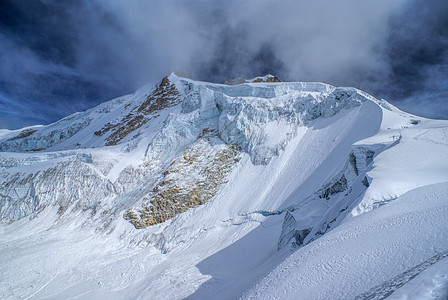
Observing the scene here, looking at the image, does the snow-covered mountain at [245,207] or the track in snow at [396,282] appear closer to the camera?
the track in snow at [396,282]

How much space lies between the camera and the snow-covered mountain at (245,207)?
3891 mm

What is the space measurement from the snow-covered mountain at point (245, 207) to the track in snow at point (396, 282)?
3 centimetres

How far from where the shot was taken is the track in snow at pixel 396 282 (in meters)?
2.38

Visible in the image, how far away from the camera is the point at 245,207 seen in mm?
19844

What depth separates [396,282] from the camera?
252 centimetres

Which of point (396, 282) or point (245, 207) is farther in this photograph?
point (245, 207)

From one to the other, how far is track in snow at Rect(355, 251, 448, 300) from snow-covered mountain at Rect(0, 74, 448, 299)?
0.10 feet

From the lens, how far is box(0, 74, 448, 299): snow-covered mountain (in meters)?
3.89

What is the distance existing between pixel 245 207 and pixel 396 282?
58.2ft

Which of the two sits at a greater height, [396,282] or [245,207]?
[245,207]

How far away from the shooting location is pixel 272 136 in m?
25.7

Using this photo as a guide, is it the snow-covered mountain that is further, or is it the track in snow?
the snow-covered mountain

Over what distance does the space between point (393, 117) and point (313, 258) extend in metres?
20.2

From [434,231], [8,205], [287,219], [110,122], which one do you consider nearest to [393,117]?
[287,219]
